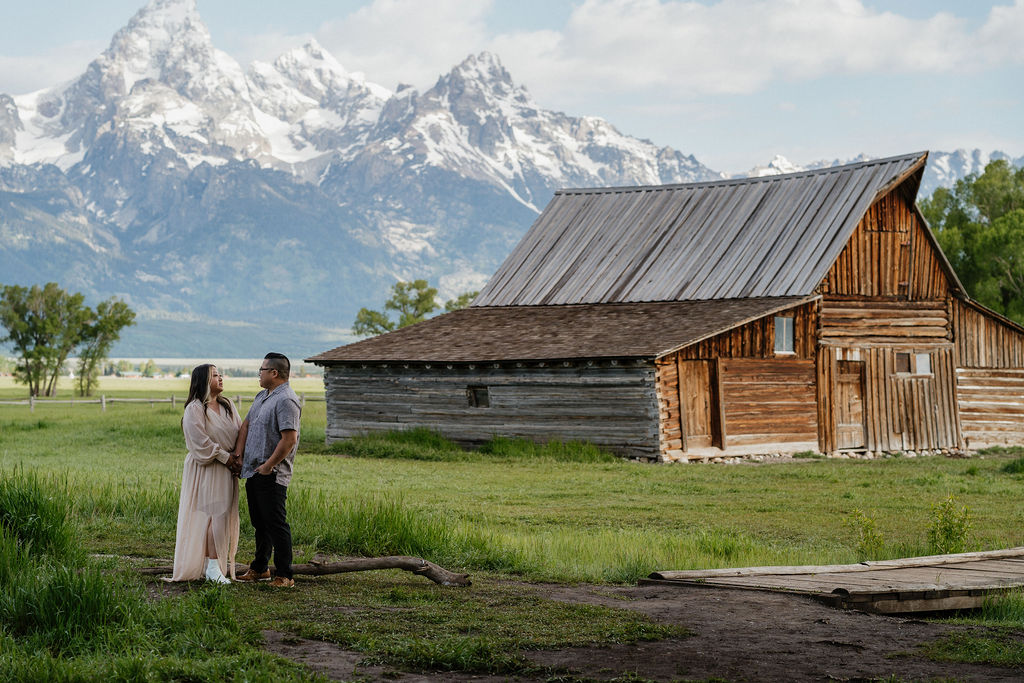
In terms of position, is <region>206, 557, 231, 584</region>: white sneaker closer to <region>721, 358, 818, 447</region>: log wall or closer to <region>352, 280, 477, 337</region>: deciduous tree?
<region>721, 358, 818, 447</region>: log wall

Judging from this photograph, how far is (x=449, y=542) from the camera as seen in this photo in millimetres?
12305

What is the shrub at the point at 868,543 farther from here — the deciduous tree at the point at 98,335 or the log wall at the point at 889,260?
the deciduous tree at the point at 98,335

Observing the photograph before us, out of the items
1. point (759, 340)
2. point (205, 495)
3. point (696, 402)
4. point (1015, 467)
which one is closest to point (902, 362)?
point (759, 340)

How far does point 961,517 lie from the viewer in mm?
12711

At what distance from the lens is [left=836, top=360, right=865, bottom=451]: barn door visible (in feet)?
101

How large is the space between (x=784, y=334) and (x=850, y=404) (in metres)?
2.77

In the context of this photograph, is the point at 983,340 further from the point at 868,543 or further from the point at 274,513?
the point at 274,513

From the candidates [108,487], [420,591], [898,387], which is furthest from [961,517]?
[898,387]

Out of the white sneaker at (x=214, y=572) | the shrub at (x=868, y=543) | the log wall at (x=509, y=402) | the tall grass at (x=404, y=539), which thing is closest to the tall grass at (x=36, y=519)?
the white sneaker at (x=214, y=572)

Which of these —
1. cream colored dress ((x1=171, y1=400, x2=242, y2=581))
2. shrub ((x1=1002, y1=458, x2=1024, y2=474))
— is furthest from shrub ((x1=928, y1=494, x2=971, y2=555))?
shrub ((x1=1002, y1=458, x2=1024, y2=474))

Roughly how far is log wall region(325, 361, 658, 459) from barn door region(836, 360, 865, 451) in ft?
20.9

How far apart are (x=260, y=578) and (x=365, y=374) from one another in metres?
22.7

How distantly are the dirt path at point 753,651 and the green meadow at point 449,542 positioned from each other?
9.4 inches

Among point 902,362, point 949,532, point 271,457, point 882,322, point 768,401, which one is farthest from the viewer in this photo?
point 902,362
